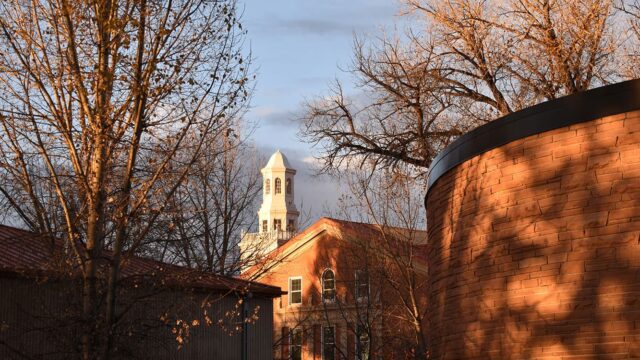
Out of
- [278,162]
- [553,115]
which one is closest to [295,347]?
[553,115]

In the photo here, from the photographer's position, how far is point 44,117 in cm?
1103

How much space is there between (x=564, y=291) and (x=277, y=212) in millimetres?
83449

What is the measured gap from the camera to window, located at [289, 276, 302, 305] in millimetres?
39438

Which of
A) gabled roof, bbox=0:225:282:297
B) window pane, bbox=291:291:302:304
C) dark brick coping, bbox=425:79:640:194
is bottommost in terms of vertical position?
gabled roof, bbox=0:225:282:297

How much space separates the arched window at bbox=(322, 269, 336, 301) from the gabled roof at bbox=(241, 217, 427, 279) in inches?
68.2

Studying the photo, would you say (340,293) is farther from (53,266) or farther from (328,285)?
(53,266)

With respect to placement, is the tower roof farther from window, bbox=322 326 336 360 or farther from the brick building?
window, bbox=322 326 336 360

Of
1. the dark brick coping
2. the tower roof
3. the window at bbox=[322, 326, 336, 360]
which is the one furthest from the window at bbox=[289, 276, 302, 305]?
the tower roof

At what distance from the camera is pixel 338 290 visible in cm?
3716

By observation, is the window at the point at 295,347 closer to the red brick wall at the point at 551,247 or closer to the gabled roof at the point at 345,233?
the gabled roof at the point at 345,233

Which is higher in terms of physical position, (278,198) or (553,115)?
(278,198)

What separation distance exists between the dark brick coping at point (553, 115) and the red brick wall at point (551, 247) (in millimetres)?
81

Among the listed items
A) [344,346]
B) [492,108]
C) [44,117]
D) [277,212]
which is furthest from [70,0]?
[277,212]

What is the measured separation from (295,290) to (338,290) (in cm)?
315
